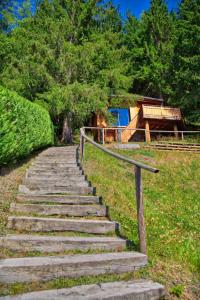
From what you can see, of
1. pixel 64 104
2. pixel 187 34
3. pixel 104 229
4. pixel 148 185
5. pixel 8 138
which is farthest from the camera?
pixel 187 34

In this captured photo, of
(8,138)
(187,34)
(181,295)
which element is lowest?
(181,295)

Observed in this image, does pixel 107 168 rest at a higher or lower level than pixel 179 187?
higher

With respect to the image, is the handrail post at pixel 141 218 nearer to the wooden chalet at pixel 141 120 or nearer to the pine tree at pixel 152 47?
the wooden chalet at pixel 141 120

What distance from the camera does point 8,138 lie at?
787cm

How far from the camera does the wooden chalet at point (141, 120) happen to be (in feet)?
86.2

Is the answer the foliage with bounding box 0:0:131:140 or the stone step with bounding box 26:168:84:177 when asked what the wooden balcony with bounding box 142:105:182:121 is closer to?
the foliage with bounding box 0:0:131:140

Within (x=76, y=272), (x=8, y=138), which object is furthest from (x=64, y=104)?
(x=76, y=272)

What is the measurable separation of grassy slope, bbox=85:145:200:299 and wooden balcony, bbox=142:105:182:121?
1040cm

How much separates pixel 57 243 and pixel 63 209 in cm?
141

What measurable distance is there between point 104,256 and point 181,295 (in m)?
1.26

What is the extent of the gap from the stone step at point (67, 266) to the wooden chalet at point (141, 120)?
20.1m

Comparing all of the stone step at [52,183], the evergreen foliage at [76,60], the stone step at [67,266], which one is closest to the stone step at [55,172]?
the stone step at [52,183]

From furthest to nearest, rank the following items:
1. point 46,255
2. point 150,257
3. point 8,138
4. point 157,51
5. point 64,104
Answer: point 157,51, point 64,104, point 8,138, point 150,257, point 46,255

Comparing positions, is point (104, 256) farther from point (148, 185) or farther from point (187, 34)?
point (187, 34)
